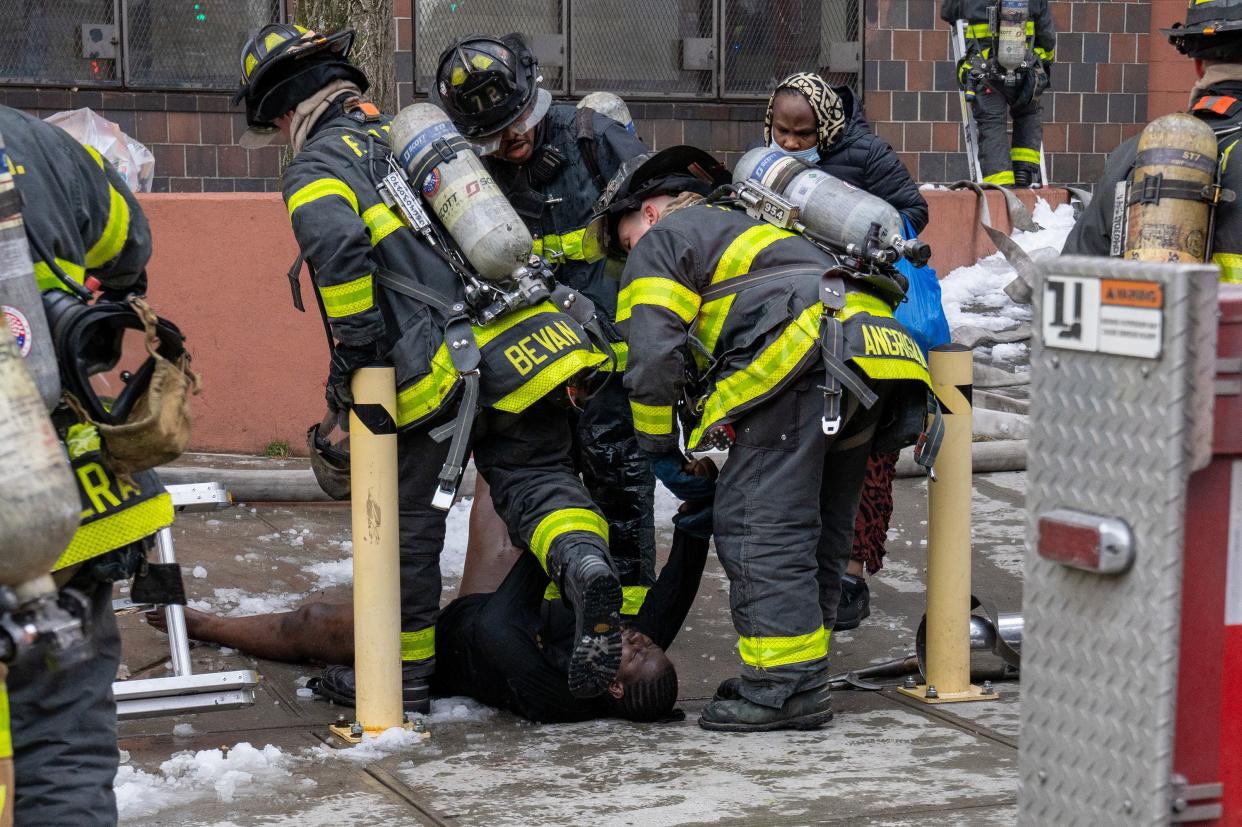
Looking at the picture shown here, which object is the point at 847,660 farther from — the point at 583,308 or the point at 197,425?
the point at 197,425

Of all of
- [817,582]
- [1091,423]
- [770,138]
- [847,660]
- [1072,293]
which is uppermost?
[770,138]

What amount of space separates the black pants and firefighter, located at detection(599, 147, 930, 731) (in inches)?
75.3

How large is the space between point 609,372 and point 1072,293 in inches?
101

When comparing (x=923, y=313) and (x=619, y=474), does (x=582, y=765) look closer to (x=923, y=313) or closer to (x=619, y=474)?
(x=619, y=474)

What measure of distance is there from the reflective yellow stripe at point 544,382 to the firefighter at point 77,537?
4.87 ft

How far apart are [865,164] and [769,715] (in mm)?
2281

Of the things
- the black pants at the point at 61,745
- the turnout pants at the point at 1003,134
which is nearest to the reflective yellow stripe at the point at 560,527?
the black pants at the point at 61,745

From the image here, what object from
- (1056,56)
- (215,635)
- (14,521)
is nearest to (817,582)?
(215,635)

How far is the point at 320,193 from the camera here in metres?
4.43

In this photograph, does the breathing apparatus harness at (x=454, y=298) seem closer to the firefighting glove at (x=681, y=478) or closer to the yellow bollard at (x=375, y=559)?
the yellow bollard at (x=375, y=559)

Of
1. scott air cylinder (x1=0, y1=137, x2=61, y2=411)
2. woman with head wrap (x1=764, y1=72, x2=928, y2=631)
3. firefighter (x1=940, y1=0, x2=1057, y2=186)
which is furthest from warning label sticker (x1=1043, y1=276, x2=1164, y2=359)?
firefighter (x1=940, y1=0, x2=1057, y2=186)

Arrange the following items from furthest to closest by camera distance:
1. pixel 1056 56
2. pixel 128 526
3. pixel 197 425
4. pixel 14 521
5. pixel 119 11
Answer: pixel 1056 56, pixel 119 11, pixel 197 425, pixel 128 526, pixel 14 521

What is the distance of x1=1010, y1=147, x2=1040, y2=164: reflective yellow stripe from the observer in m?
12.1

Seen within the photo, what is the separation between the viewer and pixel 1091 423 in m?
2.18
